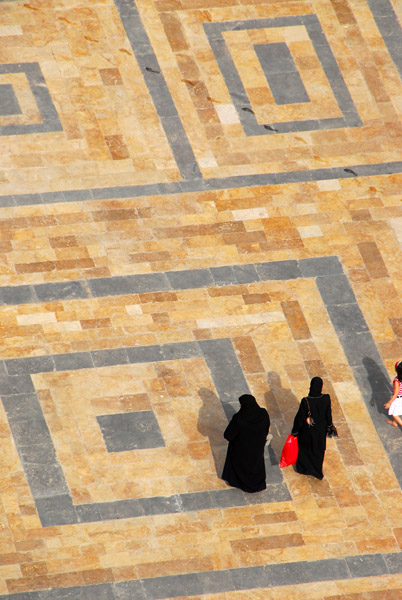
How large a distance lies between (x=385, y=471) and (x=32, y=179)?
7555 mm

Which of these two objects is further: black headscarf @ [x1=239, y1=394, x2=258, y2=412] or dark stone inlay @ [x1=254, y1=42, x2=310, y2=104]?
dark stone inlay @ [x1=254, y1=42, x2=310, y2=104]

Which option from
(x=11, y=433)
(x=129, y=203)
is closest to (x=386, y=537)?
(x=11, y=433)

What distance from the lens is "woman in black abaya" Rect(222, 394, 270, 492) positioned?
16.2m

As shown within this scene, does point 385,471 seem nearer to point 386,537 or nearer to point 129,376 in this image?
point 386,537

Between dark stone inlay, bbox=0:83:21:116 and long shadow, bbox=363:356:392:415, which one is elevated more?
long shadow, bbox=363:356:392:415

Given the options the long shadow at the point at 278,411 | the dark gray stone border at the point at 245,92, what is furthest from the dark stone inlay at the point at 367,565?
the dark gray stone border at the point at 245,92

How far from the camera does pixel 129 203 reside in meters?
20.4

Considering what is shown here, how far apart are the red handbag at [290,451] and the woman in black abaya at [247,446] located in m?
0.43

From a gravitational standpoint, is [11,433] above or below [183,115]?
below

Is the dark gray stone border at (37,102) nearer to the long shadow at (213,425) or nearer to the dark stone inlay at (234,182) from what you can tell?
the dark stone inlay at (234,182)

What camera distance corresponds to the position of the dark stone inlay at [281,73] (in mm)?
22312

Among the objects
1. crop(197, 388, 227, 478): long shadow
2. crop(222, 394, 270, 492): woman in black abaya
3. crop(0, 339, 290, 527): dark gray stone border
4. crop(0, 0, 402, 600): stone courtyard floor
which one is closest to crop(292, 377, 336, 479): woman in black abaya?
crop(0, 0, 402, 600): stone courtyard floor

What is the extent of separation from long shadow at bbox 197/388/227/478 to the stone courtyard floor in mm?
31

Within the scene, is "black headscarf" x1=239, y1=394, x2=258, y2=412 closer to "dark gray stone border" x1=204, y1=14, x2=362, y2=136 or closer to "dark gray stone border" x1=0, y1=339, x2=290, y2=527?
"dark gray stone border" x1=0, y1=339, x2=290, y2=527
